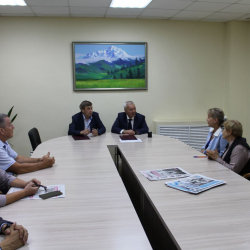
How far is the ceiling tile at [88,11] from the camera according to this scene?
4384 millimetres

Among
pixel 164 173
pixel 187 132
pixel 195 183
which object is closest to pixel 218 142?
pixel 164 173

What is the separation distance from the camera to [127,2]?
4.17 meters

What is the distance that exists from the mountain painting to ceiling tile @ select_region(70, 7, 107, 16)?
0.58 m

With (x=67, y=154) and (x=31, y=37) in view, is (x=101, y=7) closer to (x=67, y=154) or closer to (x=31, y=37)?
(x=31, y=37)

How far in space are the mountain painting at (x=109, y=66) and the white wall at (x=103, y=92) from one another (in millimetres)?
121

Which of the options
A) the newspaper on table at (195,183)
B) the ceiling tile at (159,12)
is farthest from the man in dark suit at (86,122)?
the newspaper on table at (195,183)

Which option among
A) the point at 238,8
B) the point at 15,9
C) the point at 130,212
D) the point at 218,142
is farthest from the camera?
the point at 238,8

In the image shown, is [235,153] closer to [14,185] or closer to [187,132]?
[14,185]

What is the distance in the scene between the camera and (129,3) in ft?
13.8

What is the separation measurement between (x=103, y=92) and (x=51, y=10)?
66.9 inches

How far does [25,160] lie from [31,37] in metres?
2.95

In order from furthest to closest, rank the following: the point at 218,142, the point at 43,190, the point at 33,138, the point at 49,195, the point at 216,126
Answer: the point at 33,138, the point at 216,126, the point at 218,142, the point at 43,190, the point at 49,195

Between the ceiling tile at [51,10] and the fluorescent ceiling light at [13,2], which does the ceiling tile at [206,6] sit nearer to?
the ceiling tile at [51,10]

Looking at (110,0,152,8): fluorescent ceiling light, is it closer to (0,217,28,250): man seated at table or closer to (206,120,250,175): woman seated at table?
(206,120,250,175): woman seated at table
